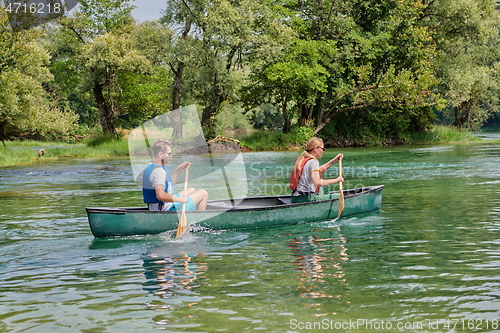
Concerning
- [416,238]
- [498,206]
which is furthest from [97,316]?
[498,206]

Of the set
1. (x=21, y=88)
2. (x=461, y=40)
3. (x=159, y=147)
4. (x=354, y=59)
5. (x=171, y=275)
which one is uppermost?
(x=461, y=40)

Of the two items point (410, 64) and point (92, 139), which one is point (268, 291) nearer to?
point (92, 139)

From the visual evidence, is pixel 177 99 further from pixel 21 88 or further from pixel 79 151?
pixel 21 88

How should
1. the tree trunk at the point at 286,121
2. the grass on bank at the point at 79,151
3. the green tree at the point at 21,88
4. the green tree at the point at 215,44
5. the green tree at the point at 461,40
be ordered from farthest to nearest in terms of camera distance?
the green tree at the point at 461,40
the tree trunk at the point at 286,121
the green tree at the point at 215,44
the grass on bank at the point at 79,151
the green tree at the point at 21,88

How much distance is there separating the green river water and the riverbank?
17233 mm

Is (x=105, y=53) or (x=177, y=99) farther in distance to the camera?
(x=177, y=99)

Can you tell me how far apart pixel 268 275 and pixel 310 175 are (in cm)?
371

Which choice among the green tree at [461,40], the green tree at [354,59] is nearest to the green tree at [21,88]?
the green tree at [354,59]

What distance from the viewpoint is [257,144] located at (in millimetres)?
34156

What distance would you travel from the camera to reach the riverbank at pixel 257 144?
27859mm

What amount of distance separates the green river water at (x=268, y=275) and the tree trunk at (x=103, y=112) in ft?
83.0

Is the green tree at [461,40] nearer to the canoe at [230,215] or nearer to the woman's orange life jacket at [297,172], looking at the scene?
the canoe at [230,215]

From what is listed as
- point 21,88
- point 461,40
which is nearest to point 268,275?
point 21,88

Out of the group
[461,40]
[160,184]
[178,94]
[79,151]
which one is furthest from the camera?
[461,40]
